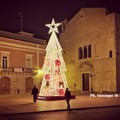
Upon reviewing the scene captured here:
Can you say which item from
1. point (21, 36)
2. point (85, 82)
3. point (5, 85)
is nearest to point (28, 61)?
point (21, 36)

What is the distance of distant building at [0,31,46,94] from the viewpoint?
39094mm

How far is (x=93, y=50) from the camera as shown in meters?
40.6

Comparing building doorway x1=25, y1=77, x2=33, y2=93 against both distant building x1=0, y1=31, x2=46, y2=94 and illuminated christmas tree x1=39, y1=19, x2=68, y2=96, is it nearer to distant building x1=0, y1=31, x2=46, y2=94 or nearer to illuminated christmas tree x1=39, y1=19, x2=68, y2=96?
distant building x1=0, y1=31, x2=46, y2=94

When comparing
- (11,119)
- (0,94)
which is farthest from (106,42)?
(11,119)

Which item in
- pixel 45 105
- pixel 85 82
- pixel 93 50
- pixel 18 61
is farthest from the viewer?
pixel 85 82

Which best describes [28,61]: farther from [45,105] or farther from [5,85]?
[45,105]

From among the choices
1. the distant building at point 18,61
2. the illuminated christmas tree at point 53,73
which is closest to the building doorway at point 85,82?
the distant building at point 18,61

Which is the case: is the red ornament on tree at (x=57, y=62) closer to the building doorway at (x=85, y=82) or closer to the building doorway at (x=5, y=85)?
the building doorway at (x=5, y=85)

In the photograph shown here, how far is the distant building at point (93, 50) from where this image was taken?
3712cm

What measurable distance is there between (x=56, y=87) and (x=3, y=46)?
584 inches

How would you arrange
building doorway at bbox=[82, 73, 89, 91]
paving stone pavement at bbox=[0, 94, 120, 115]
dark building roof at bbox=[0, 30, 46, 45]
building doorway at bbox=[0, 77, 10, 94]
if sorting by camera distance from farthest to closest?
1. building doorway at bbox=[82, 73, 89, 91]
2. dark building roof at bbox=[0, 30, 46, 45]
3. building doorway at bbox=[0, 77, 10, 94]
4. paving stone pavement at bbox=[0, 94, 120, 115]

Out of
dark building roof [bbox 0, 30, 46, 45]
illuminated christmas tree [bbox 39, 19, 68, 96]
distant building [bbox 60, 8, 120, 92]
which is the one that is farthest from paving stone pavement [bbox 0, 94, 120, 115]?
dark building roof [bbox 0, 30, 46, 45]

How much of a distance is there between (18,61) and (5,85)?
4.18 metres

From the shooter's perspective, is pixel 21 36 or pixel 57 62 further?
pixel 21 36
